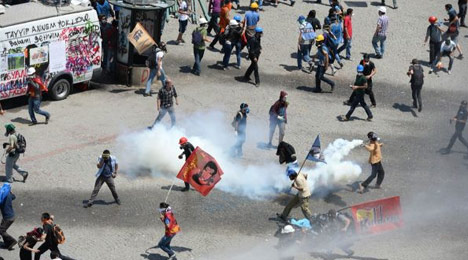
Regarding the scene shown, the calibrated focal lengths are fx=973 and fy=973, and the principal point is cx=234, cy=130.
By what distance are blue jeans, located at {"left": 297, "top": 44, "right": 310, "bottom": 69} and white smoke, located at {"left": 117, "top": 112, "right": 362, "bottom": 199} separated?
6.64 m

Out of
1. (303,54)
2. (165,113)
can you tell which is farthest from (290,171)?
(303,54)

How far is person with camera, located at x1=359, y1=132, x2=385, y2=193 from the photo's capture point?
77.8 feet

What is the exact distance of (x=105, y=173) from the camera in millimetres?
21781

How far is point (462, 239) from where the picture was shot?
2244 cm

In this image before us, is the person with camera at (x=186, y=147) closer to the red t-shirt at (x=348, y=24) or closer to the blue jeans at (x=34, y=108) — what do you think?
the blue jeans at (x=34, y=108)

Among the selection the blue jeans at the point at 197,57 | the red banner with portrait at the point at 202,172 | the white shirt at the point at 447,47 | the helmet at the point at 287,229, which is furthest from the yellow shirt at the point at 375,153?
the white shirt at the point at 447,47

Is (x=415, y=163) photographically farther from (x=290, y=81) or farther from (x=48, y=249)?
(x=48, y=249)

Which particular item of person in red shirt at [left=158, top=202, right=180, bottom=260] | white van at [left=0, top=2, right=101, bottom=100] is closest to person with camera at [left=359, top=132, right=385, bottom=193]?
person in red shirt at [left=158, top=202, right=180, bottom=260]

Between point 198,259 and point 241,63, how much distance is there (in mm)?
11919

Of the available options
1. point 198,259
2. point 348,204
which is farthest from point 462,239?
point 198,259

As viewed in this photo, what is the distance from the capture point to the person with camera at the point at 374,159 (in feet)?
77.8

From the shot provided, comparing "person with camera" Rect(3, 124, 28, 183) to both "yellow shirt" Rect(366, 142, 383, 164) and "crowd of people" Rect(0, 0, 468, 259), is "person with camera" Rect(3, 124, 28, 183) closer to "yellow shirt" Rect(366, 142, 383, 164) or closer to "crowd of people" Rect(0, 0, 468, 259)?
"crowd of people" Rect(0, 0, 468, 259)

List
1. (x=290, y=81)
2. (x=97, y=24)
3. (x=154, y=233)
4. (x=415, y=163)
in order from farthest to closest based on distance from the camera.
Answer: (x=290, y=81)
(x=97, y=24)
(x=415, y=163)
(x=154, y=233)

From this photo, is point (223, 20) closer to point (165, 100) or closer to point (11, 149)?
point (165, 100)
